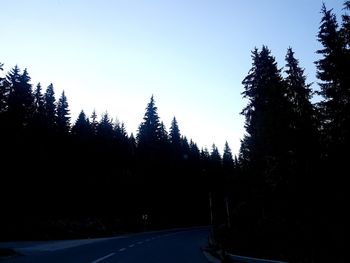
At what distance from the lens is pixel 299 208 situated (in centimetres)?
2938

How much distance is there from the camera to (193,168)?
295ft

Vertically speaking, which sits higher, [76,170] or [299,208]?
[76,170]

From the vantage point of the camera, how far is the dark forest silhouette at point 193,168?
2427 cm

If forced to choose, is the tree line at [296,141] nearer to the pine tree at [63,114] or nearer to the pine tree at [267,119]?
the pine tree at [267,119]

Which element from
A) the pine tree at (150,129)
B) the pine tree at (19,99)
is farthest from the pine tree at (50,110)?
the pine tree at (150,129)

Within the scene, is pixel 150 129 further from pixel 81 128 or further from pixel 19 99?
pixel 19 99

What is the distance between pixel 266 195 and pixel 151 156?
114ft

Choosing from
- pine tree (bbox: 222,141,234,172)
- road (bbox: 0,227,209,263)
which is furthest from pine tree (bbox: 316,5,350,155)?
pine tree (bbox: 222,141,234,172)

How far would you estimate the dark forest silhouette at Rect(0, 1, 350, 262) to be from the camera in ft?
79.6

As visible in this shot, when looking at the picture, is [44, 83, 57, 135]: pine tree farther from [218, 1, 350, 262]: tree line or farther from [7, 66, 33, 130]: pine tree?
[218, 1, 350, 262]: tree line

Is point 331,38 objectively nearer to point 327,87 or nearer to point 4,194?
point 327,87

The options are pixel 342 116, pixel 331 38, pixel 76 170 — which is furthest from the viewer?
pixel 76 170

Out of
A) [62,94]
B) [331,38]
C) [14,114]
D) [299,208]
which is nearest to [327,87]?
[331,38]

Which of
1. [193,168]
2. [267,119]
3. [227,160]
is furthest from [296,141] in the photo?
[227,160]
